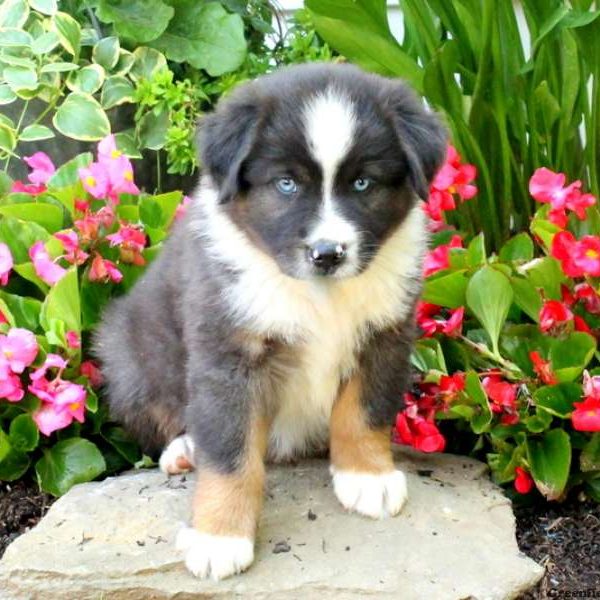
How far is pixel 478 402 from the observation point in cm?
364

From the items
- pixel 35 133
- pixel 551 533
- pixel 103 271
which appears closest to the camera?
pixel 551 533

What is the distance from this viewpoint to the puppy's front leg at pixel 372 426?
3.39 m

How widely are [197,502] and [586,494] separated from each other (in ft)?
4.62

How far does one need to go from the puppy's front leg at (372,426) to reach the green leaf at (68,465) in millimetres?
919

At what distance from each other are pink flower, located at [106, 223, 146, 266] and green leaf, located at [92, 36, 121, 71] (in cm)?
136

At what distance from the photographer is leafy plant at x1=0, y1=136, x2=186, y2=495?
147 inches

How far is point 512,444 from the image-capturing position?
3.71 m

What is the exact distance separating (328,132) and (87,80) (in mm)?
2392

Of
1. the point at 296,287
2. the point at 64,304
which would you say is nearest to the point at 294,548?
the point at 296,287

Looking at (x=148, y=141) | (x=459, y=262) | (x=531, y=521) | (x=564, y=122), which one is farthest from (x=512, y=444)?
Result: (x=148, y=141)

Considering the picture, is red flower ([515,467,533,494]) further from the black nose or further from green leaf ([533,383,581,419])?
the black nose

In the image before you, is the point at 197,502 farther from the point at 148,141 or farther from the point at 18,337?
the point at 148,141

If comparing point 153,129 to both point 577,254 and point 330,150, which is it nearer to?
point 577,254

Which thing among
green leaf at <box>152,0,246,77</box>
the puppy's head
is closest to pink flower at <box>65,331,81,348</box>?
the puppy's head
